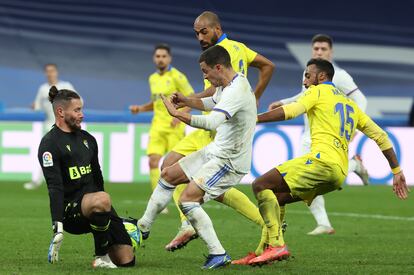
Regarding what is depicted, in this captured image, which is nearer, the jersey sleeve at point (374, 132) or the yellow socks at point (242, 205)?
the jersey sleeve at point (374, 132)

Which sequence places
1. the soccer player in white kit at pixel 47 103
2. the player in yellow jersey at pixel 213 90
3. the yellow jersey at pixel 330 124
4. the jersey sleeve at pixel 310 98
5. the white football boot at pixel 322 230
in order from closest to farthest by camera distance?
1. the jersey sleeve at pixel 310 98
2. the yellow jersey at pixel 330 124
3. the player in yellow jersey at pixel 213 90
4. the white football boot at pixel 322 230
5. the soccer player in white kit at pixel 47 103

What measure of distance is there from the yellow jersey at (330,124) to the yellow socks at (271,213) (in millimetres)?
513

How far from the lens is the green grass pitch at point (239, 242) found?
851 centimetres

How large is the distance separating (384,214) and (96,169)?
260 inches

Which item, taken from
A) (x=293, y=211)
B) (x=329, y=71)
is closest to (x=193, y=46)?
(x=293, y=211)

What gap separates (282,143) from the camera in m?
19.7

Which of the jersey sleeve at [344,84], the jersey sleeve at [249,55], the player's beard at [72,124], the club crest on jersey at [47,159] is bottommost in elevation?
the club crest on jersey at [47,159]

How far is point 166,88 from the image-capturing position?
15109mm

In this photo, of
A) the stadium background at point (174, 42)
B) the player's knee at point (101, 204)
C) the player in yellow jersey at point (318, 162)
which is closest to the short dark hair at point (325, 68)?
the player in yellow jersey at point (318, 162)

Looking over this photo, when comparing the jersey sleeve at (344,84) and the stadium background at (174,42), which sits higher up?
the stadium background at (174,42)

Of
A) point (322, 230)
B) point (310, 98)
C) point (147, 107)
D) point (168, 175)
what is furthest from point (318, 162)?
point (147, 107)

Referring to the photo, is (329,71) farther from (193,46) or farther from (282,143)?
(193,46)

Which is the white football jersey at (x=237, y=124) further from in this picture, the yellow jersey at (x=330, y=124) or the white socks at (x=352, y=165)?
the white socks at (x=352, y=165)

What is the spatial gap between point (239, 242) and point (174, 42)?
13918 mm
